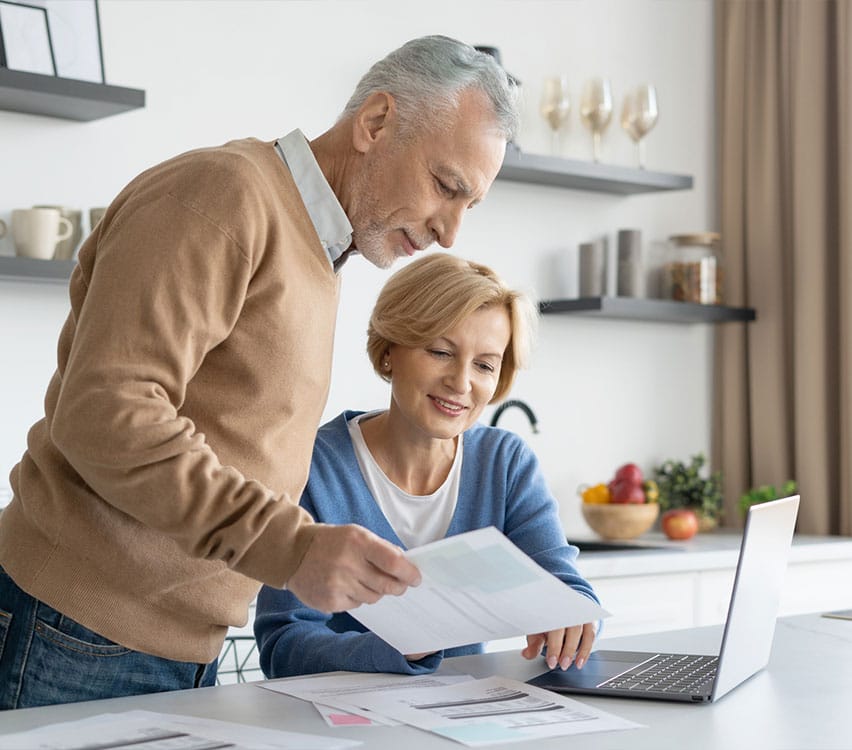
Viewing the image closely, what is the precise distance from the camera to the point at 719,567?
3434 millimetres

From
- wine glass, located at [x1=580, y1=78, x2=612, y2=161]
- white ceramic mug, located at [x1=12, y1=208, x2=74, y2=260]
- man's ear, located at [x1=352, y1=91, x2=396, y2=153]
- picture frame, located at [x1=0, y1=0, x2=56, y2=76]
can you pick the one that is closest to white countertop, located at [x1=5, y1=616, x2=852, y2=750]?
man's ear, located at [x1=352, y1=91, x2=396, y2=153]

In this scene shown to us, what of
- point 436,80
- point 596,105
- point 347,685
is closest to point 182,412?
point 347,685

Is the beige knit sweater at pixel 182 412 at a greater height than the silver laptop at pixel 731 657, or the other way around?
the beige knit sweater at pixel 182 412

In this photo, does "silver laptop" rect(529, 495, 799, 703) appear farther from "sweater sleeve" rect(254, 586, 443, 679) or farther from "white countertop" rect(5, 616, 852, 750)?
"sweater sleeve" rect(254, 586, 443, 679)

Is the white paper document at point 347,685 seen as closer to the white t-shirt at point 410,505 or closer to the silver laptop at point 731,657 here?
the silver laptop at point 731,657

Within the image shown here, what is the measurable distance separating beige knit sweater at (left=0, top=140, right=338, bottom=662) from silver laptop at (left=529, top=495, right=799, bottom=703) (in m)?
0.45

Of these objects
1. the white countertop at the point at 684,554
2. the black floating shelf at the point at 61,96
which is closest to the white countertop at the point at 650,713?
the white countertop at the point at 684,554

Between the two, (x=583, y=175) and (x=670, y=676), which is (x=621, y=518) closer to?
(x=583, y=175)

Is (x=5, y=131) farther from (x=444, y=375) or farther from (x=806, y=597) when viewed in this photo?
(x=806, y=597)

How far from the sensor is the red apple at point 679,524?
12.3 feet

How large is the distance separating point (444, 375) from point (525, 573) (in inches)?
32.6

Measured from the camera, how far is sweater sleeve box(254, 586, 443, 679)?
1593 millimetres

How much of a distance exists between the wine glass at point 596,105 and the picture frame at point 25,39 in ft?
5.49

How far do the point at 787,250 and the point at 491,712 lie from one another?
120 inches
